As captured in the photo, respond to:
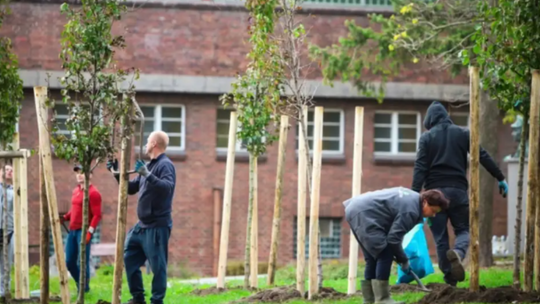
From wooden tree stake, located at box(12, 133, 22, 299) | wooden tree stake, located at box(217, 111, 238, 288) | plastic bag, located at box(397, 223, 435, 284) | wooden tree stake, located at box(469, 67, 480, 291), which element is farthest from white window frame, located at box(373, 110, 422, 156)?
wooden tree stake, located at box(469, 67, 480, 291)

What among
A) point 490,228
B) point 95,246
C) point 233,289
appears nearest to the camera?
point 233,289

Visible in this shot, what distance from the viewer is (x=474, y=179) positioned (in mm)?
12914

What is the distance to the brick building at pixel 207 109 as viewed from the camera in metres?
28.5

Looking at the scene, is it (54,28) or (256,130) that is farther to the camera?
(54,28)

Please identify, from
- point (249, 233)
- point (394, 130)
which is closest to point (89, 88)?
point (249, 233)

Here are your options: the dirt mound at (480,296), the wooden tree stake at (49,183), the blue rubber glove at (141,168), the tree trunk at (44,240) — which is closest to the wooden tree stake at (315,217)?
the dirt mound at (480,296)

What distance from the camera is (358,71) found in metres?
24.0

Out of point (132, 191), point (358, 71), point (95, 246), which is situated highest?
point (358, 71)

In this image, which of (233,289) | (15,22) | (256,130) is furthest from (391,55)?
(15,22)

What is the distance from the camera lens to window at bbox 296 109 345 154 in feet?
97.8

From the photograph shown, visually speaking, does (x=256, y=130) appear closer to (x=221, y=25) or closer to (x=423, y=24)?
(x=423, y=24)

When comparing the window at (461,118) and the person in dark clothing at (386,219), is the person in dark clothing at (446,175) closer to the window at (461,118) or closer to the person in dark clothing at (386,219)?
the person in dark clothing at (386,219)

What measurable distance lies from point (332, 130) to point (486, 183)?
8.86 metres

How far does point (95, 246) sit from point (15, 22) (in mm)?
5749
